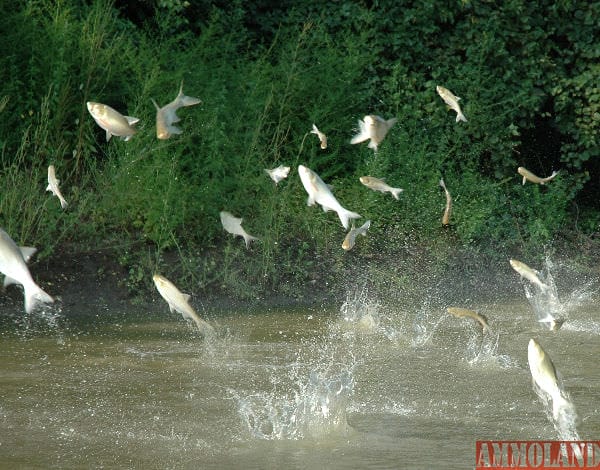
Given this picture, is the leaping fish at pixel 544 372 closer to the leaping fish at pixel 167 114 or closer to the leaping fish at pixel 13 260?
the leaping fish at pixel 13 260

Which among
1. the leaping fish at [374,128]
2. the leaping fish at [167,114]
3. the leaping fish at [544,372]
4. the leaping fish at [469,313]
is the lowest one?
the leaping fish at [544,372]

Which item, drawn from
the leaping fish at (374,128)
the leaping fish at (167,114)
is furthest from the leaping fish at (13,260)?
the leaping fish at (374,128)

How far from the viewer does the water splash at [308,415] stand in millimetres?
5832

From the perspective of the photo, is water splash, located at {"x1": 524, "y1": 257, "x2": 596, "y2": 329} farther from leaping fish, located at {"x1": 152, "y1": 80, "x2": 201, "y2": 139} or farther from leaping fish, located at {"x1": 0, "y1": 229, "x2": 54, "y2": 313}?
leaping fish, located at {"x1": 0, "y1": 229, "x2": 54, "y2": 313}

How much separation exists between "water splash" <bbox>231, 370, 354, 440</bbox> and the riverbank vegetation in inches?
174

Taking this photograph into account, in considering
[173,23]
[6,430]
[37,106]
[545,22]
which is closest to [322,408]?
[6,430]

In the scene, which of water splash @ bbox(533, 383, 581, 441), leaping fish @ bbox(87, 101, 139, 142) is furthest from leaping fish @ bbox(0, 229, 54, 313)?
water splash @ bbox(533, 383, 581, 441)

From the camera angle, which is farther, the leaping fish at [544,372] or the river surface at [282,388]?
the river surface at [282,388]

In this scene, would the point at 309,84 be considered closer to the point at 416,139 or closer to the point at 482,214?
the point at 416,139

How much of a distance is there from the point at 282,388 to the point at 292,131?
587 centimetres

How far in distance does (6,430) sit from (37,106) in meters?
5.99

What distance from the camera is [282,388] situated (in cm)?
684

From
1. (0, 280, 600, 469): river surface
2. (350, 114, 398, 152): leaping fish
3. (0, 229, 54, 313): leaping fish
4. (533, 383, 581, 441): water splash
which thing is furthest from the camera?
(350, 114, 398, 152): leaping fish

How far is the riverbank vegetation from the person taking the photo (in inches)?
426
